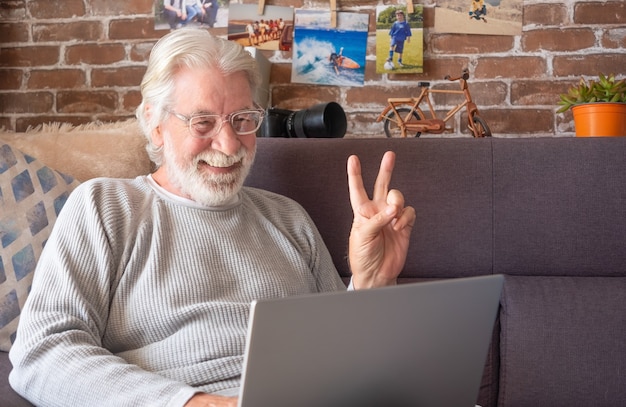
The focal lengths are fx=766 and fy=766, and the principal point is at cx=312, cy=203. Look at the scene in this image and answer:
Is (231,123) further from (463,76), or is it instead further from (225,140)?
(463,76)

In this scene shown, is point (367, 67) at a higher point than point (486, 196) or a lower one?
higher

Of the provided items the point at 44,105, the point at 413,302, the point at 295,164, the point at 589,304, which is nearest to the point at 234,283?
the point at 295,164

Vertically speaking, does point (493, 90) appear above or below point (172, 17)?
below

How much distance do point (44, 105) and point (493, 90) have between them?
1.52 metres

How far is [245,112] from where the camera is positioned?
1480 mm

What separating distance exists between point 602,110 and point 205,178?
3.67ft

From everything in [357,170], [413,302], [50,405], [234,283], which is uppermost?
[357,170]

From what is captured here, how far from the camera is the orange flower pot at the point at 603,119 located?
6.52 feet

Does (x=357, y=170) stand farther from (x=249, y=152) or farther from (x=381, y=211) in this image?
(x=249, y=152)

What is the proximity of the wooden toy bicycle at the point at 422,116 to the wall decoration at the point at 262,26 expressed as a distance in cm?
42

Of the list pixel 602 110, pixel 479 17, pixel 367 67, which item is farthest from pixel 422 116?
pixel 602 110

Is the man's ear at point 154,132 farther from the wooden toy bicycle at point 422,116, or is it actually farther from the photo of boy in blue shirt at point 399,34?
the photo of boy in blue shirt at point 399,34

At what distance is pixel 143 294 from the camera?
134 centimetres

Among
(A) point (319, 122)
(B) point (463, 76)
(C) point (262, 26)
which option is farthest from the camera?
(C) point (262, 26)
